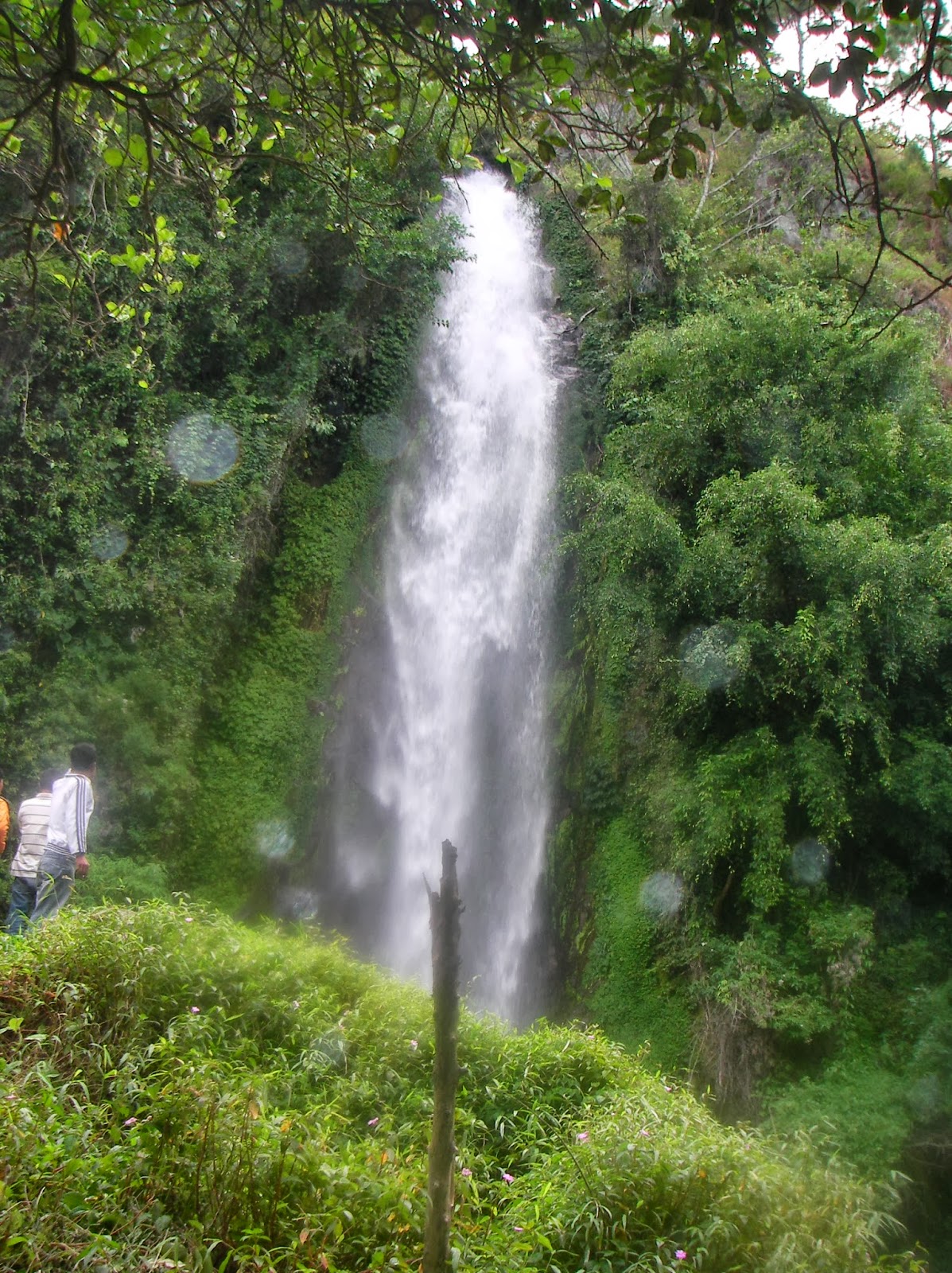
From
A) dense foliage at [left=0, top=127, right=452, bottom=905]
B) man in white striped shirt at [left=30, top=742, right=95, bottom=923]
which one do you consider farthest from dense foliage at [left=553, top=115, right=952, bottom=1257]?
man in white striped shirt at [left=30, top=742, right=95, bottom=923]

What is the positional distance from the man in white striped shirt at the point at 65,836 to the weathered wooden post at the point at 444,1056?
3.57 meters

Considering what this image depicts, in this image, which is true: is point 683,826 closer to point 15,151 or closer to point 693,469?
point 693,469

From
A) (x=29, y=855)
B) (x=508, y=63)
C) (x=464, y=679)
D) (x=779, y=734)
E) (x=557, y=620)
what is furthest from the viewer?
(x=557, y=620)

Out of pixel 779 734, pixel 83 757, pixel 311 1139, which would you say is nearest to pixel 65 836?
pixel 83 757

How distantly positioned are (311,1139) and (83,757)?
304 cm

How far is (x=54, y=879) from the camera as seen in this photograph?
5328 millimetres

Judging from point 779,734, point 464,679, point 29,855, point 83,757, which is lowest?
point 29,855

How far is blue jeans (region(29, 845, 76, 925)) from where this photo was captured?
535 cm

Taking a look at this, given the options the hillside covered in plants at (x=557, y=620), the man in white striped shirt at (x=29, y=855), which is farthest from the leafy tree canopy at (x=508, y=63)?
the man in white striped shirt at (x=29, y=855)

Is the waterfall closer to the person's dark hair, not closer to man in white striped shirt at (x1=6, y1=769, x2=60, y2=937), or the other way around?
man in white striped shirt at (x1=6, y1=769, x2=60, y2=937)

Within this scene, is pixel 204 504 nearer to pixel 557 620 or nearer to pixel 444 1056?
pixel 557 620

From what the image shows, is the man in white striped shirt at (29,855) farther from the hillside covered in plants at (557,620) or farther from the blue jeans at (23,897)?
the hillside covered in plants at (557,620)

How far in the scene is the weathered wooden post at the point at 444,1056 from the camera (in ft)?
7.27

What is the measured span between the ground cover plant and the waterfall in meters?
4.43
